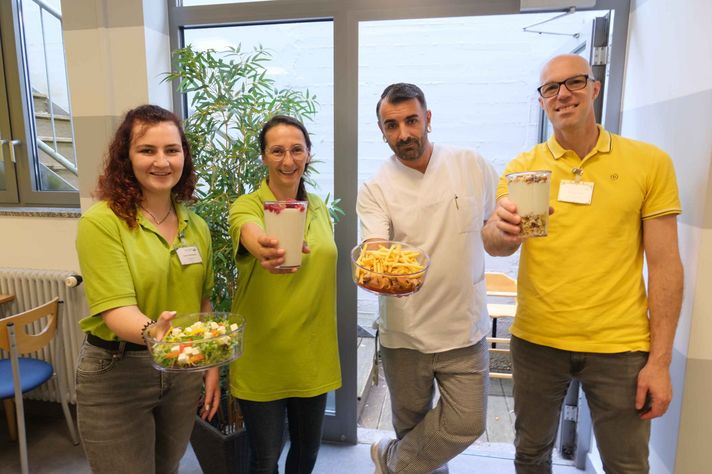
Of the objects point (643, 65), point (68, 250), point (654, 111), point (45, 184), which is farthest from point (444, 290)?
point (45, 184)

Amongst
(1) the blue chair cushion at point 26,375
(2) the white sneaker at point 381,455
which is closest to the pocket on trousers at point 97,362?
(2) the white sneaker at point 381,455

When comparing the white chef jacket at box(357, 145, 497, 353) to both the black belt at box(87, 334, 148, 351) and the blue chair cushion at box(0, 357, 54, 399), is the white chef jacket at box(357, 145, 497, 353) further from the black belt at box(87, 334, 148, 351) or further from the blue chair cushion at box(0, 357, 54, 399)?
the blue chair cushion at box(0, 357, 54, 399)

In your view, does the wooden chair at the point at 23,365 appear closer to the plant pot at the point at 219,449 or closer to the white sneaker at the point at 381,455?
the plant pot at the point at 219,449

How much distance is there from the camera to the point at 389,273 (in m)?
1.27


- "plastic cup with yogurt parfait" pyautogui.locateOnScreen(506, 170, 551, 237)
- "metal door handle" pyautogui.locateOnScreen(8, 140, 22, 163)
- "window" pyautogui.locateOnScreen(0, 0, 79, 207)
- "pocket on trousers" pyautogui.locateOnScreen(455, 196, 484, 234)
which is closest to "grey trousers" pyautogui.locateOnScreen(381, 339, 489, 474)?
"pocket on trousers" pyautogui.locateOnScreen(455, 196, 484, 234)

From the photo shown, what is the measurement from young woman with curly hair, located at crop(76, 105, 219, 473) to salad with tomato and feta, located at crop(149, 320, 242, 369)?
11 cm

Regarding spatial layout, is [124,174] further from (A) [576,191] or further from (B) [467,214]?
(A) [576,191]

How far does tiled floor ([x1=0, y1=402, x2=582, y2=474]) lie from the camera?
7.61 ft

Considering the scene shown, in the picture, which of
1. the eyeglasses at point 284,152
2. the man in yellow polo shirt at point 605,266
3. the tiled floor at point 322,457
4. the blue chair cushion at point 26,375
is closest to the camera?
the man in yellow polo shirt at point 605,266

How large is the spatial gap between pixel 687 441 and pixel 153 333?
1815mm

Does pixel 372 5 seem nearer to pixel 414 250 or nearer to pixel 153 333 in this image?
pixel 414 250

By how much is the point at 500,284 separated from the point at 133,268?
2056 millimetres

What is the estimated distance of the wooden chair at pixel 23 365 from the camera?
6.75ft

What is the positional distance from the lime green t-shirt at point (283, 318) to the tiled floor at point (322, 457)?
1.06 meters
